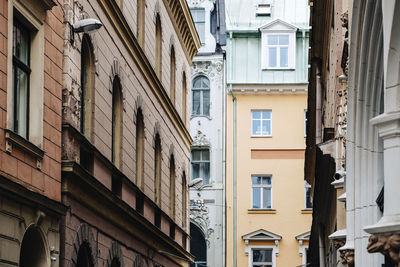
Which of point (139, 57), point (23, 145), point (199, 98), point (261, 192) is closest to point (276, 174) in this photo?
point (261, 192)

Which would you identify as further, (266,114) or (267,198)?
(266,114)

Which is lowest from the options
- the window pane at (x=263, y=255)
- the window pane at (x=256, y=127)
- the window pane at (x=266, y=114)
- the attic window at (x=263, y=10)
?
the window pane at (x=263, y=255)

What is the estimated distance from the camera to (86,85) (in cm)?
2255

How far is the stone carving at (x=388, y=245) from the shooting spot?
9016mm

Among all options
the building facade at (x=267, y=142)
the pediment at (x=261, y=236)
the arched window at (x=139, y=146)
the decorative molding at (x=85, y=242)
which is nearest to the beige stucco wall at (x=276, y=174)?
the building facade at (x=267, y=142)

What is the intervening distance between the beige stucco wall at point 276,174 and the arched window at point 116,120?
78.5ft

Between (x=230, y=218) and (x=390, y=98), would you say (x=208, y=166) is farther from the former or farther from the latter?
(x=390, y=98)

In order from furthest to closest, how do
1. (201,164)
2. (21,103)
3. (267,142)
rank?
1. (267,142)
2. (201,164)
3. (21,103)

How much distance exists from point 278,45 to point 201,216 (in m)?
9.41

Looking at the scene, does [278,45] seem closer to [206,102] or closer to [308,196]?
[206,102]

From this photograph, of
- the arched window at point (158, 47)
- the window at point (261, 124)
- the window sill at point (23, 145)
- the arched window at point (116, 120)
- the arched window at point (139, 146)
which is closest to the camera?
the window sill at point (23, 145)

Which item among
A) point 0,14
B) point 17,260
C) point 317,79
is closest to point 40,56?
point 0,14

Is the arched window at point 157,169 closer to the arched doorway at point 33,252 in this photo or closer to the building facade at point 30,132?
the building facade at point 30,132

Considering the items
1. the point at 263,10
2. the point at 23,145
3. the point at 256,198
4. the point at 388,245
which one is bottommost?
the point at 388,245
